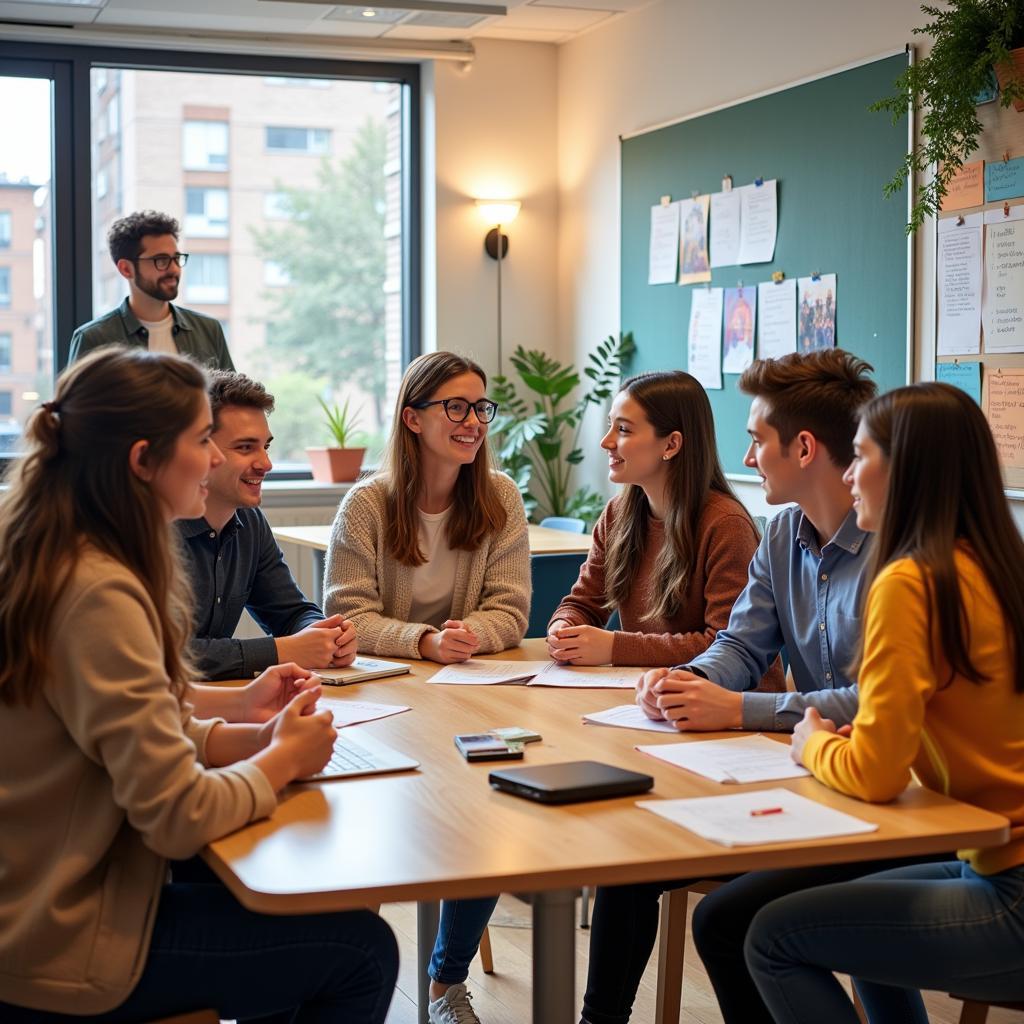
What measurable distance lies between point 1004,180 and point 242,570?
2310 millimetres

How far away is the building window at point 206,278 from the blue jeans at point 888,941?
184 inches

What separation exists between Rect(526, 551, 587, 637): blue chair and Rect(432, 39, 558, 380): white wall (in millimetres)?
2184

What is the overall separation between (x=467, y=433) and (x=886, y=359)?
1.82 metres

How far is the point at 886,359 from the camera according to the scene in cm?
409

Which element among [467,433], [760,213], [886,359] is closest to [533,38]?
[760,213]

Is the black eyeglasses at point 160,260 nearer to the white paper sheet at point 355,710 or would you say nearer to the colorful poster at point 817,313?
the colorful poster at point 817,313

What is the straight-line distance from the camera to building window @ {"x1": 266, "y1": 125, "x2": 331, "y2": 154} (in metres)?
5.94

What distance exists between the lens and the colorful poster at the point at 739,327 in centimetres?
476

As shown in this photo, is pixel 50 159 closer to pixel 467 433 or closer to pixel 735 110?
pixel 735 110

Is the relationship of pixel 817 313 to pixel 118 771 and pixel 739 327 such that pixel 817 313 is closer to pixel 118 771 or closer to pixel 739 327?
pixel 739 327

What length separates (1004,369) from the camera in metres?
3.64

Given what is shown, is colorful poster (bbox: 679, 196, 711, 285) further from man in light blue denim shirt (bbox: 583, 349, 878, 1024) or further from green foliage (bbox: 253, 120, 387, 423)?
man in light blue denim shirt (bbox: 583, 349, 878, 1024)

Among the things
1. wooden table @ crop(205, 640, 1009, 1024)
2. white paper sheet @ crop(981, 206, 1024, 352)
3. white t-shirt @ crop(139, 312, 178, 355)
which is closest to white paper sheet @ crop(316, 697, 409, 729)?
wooden table @ crop(205, 640, 1009, 1024)

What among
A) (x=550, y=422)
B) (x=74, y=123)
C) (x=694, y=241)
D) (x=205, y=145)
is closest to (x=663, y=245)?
(x=694, y=241)
